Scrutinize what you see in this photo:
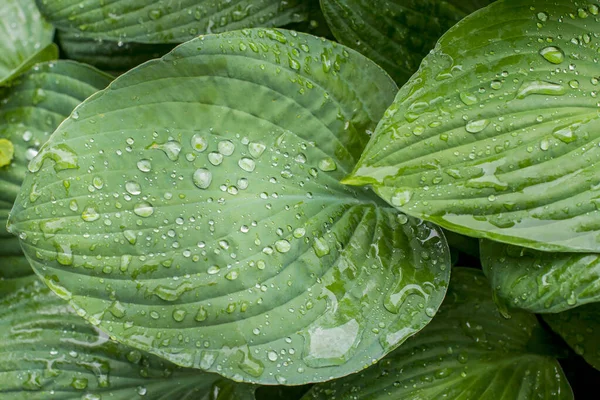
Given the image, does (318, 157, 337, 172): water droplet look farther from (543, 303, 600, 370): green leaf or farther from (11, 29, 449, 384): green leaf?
(543, 303, 600, 370): green leaf

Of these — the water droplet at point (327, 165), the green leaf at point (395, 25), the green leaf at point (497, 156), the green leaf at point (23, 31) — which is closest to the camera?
the green leaf at point (497, 156)

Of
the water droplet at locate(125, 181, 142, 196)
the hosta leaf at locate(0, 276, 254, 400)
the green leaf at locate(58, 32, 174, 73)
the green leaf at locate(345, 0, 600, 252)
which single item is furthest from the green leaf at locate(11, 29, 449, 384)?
the green leaf at locate(58, 32, 174, 73)

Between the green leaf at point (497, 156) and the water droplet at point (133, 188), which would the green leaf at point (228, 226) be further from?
the green leaf at point (497, 156)

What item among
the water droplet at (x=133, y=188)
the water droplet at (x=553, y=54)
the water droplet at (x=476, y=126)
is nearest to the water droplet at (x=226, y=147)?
the water droplet at (x=133, y=188)

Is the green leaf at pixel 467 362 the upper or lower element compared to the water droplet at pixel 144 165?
lower

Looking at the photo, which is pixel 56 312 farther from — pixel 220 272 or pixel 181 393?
pixel 220 272

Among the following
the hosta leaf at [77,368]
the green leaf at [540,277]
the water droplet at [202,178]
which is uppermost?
the water droplet at [202,178]

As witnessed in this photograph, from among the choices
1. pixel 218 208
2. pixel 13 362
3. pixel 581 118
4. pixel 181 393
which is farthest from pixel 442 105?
pixel 13 362

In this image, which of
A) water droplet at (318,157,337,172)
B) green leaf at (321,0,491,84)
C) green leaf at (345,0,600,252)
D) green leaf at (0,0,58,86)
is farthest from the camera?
green leaf at (0,0,58,86)
